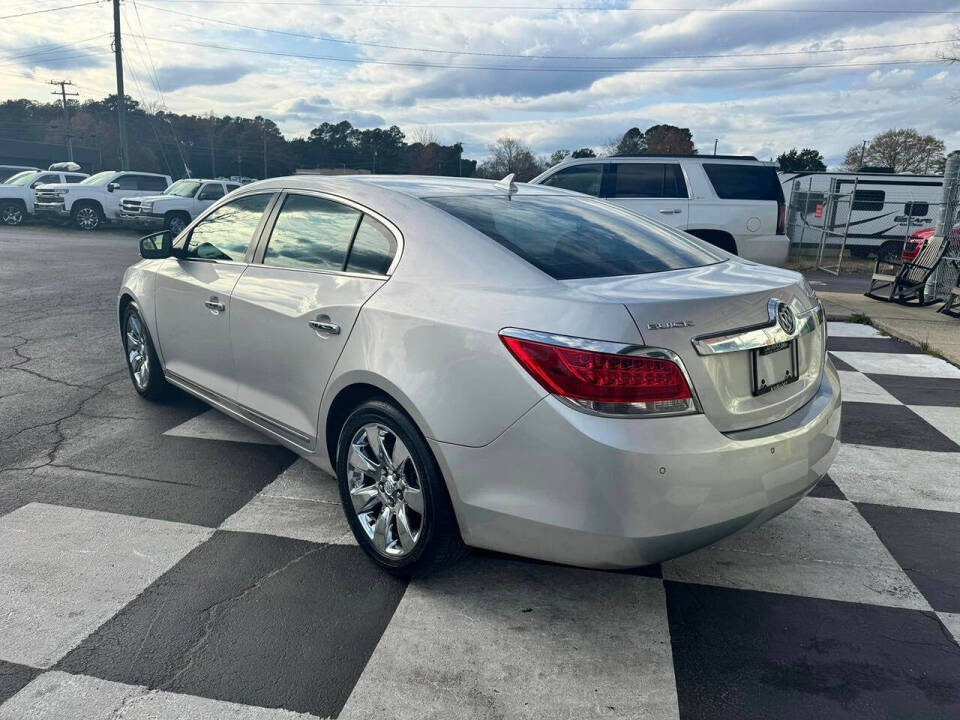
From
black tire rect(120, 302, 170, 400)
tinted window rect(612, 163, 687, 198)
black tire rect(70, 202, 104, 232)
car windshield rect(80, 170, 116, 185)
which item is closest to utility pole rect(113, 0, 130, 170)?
Answer: car windshield rect(80, 170, 116, 185)

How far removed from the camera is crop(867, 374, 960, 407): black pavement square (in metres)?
5.66

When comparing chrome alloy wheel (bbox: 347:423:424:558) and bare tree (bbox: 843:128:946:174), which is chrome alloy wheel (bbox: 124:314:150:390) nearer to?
chrome alloy wheel (bbox: 347:423:424:558)

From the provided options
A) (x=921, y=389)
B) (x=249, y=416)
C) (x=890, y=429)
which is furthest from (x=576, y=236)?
(x=921, y=389)

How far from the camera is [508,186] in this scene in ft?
12.0

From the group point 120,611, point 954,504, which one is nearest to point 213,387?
point 120,611

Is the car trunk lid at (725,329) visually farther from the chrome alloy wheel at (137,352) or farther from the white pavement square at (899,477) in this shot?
the chrome alloy wheel at (137,352)

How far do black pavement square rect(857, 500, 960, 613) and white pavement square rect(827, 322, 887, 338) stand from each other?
15.7 feet

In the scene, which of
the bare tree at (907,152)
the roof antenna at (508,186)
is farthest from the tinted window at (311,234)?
the bare tree at (907,152)

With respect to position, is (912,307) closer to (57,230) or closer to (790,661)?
(790,661)

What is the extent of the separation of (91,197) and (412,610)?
2331 cm

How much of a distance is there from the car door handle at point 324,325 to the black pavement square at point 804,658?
5.73 ft

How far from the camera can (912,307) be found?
33.1ft

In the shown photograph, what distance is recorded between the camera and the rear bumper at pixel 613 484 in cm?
230

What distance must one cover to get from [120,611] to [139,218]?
20464 millimetres
